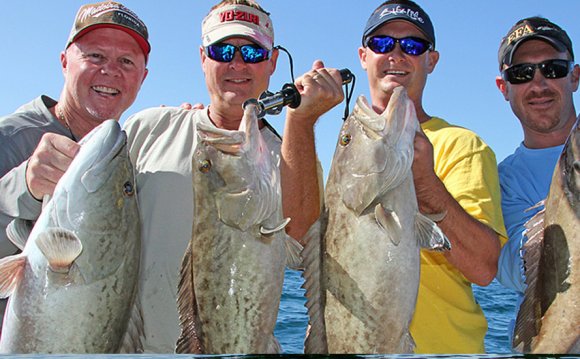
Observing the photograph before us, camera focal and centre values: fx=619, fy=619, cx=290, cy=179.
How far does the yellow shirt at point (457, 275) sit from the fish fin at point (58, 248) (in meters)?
Answer: 2.27

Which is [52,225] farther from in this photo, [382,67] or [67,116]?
[382,67]

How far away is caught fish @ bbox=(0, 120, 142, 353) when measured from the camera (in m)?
3.44

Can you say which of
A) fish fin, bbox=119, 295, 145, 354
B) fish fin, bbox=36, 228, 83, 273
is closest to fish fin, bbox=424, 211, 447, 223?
fish fin, bbox=119, 295, 145, 354

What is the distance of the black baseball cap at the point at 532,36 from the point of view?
5289 millimetres

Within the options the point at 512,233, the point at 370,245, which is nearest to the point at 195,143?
the point at 370,245

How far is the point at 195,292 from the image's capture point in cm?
358

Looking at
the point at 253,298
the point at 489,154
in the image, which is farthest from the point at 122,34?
the point at 489,154

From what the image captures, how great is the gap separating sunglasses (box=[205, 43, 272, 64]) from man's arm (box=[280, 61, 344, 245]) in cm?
87

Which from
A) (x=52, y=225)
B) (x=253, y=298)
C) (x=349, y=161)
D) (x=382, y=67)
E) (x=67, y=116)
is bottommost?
(x=253, y=298)

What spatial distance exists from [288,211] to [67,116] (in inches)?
81.7

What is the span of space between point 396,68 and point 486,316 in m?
11.6

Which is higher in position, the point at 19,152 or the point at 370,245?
the point at 19,152

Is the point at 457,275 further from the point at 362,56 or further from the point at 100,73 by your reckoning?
the point at 100,73

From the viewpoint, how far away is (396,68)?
4.73 meters
